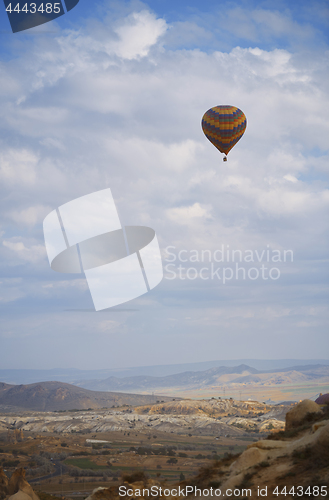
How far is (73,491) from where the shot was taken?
59.1 metres

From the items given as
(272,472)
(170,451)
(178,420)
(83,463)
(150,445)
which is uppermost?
(272,472)

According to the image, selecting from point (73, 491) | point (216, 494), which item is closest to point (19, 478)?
point (73, 491)

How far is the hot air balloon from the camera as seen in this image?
55.6 meters

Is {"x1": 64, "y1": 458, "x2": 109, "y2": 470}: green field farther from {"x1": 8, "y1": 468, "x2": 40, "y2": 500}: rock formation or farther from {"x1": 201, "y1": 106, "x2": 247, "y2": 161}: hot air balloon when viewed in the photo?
{"x1": 201, "y1": 106, "x2": 247, "y2": 161}: hot air balloon

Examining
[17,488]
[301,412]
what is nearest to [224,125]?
[301,412]

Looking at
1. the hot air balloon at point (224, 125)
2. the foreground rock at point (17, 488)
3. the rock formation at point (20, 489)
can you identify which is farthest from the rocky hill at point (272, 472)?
the hot air balloon at point (224, 125)

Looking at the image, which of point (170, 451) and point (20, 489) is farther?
point (170, 451)

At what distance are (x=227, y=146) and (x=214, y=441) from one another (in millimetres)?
72802

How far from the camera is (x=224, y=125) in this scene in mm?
55594

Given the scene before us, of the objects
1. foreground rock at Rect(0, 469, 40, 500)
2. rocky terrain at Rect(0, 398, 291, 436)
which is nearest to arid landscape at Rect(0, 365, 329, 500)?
rocky terrain at Rect(0, 398, 291, 436)

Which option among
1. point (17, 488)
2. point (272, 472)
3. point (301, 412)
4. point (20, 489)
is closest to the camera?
point (272, 472)

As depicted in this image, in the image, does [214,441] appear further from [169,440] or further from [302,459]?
[302,459]

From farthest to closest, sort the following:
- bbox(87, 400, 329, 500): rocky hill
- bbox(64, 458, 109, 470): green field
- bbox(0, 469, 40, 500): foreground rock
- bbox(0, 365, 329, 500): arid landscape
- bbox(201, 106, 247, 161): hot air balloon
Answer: bbox(64, 458, 109, 470): green field
bbox(201, 106, 247, 161): hot air balloon
bbox(0, 469, 40, 500): foreground rock
bbox(0, 365, 329, 500): arid landscape
bbox(87, 400, 329, 500): rocky hill

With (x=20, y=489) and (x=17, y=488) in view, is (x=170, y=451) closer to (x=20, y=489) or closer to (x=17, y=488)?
(x=17, y=488)
